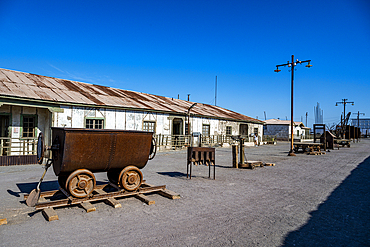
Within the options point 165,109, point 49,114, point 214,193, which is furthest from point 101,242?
point 165,109

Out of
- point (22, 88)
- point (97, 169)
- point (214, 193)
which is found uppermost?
point (22, 88)

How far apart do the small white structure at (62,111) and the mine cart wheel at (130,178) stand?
8036 mm

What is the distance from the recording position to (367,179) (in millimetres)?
8609

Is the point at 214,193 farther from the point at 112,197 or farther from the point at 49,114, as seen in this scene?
the point at 49,114

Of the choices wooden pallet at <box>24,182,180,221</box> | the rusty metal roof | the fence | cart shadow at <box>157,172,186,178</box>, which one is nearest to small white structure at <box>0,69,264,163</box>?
the rusty metal roof

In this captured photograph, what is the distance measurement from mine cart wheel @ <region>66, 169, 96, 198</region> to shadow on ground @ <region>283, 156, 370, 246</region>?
4049 millimetres

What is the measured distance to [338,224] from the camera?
4.35m

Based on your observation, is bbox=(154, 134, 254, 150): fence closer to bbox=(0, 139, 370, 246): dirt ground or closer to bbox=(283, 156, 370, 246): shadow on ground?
bbox=(0, 139, 370, 246): dirt ground

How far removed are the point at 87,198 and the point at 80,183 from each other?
0.37m

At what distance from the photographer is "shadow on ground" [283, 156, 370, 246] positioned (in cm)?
368

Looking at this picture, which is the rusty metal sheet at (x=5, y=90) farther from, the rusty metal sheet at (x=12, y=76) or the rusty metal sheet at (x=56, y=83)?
the rusty metal sheet at (x=56, y=83)

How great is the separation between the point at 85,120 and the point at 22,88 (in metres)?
3.65

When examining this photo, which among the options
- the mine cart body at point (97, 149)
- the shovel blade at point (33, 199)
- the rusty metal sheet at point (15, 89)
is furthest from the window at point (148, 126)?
the shovel blade at point (33, 199)

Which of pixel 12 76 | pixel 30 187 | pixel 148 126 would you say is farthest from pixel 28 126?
pixel 30 187
